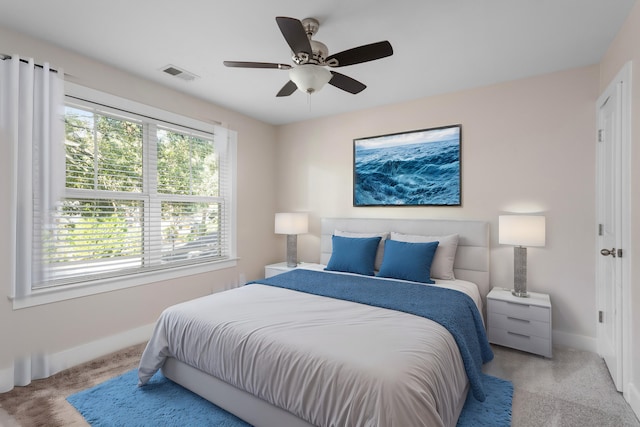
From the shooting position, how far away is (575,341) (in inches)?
112

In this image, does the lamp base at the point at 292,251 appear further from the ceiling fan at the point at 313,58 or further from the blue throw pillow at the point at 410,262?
the ceiling fan at the point at 313,58

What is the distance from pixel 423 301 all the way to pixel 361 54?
174cm

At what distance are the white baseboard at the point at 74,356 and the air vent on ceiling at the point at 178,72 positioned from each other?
2445mm

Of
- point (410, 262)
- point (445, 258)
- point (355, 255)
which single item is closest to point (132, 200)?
point (355, 255)

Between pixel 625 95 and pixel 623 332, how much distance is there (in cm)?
158

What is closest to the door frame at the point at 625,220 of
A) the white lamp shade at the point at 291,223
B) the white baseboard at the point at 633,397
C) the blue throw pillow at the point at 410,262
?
the white baseboard at the point at 633,397

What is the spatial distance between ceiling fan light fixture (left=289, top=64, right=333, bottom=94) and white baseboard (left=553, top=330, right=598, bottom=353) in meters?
3.08

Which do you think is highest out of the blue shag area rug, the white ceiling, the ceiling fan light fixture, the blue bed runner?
the white ceiling

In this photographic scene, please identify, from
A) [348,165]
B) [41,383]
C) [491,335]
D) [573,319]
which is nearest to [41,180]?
[41,383]

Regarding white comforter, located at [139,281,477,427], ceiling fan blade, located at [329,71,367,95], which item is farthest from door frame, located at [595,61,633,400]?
ceiling fan blade, located at [329,71,367,95]

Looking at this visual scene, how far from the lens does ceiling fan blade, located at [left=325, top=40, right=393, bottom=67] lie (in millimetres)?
1866

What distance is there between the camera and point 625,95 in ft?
6.88

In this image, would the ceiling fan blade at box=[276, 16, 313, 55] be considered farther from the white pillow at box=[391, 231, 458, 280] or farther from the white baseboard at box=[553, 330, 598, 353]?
the white baseboard at box=[553, 330, 598, 353]

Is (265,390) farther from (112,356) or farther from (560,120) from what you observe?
(560,120)
